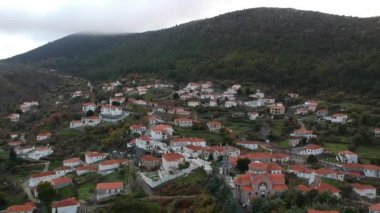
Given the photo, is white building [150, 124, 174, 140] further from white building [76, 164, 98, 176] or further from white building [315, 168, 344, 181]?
white building [315, 168, 344, 181]

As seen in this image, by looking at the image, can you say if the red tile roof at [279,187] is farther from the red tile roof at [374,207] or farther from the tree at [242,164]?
the red tile roof at [374,207]

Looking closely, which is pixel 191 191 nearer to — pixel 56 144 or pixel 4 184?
pixel 4 184

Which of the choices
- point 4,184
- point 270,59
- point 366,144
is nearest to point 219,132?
point 366,144

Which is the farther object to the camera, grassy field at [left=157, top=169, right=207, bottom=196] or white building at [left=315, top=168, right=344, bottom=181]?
white building at [left=315, top=168, right=344, bottom=181]

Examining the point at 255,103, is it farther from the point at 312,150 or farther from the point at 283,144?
the point at 312,150

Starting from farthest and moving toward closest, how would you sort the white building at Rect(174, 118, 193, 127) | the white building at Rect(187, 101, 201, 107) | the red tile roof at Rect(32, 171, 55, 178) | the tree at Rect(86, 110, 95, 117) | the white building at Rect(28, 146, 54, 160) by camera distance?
the white building at Rect(187, 101, 201, 107) < the tree at Rect(86, 110, 95, 117) < the white building at Rect(174, 118, 193, 127) < the white building at Rect(28, 146, 54, 160) < the red tile roof at Rect(32, 171, 55, 178)

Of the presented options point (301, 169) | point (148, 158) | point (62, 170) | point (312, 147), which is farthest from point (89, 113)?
point (301, 169)

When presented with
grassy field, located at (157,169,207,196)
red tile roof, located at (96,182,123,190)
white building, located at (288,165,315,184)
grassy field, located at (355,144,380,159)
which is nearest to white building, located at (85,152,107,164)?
red tile roof, located at (96,182,123,190)
